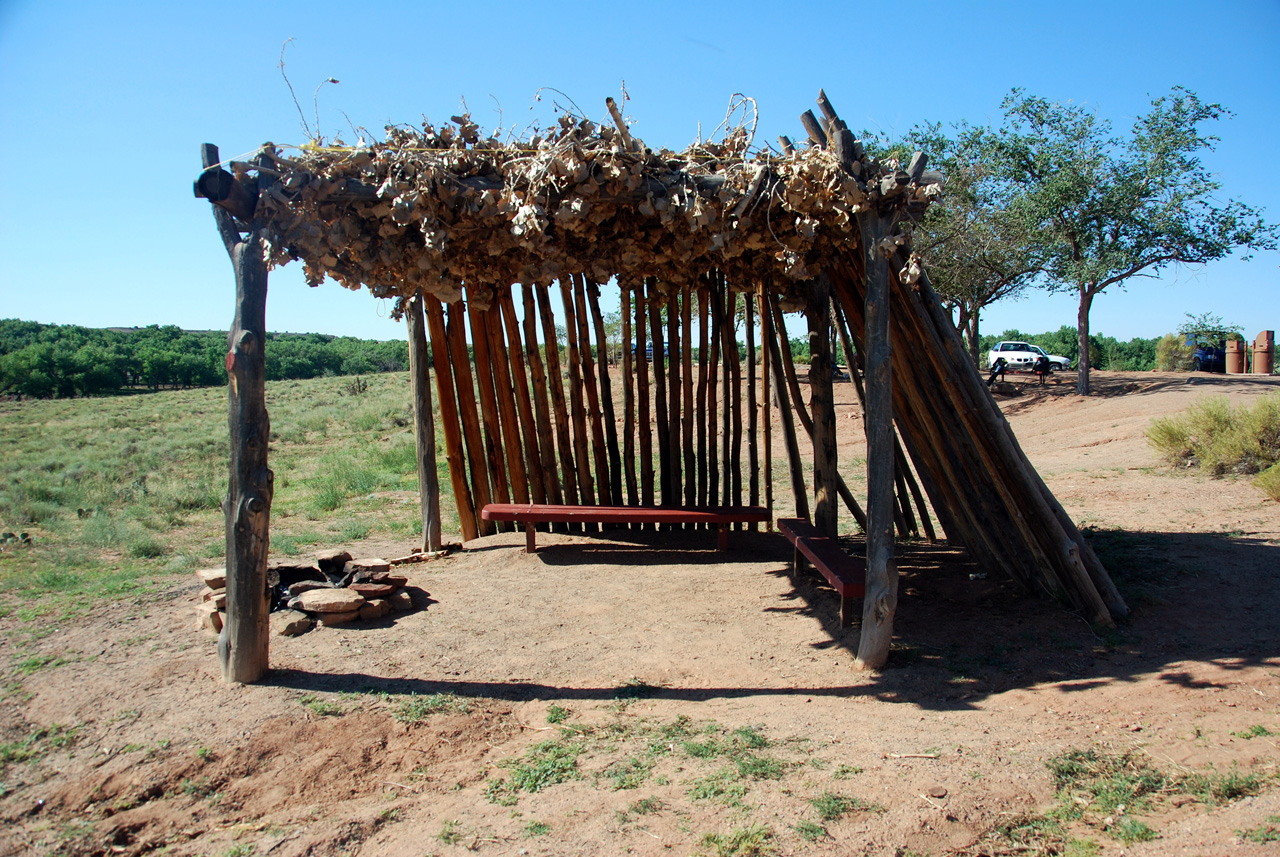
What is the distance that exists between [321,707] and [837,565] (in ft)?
10.5

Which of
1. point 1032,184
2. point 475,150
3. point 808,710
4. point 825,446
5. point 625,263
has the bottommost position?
point 808,710

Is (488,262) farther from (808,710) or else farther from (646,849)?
(646,849)

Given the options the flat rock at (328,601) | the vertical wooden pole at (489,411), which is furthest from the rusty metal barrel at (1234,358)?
the flat rock at (328,601)

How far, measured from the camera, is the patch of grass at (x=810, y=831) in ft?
8.72

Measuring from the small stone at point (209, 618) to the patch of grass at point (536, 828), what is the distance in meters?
3.15

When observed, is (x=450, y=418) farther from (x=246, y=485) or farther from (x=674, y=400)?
(x=246, y=485)

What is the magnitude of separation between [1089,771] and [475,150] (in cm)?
460

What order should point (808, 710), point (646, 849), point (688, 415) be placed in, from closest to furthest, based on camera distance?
point (646, 849), point (808, 710), point (688, 415)

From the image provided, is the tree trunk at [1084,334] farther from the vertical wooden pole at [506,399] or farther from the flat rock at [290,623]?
the flat rock at [290,623]

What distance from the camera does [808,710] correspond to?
12.7 ft

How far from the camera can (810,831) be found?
269cm

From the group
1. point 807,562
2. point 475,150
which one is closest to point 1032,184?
point 807,562

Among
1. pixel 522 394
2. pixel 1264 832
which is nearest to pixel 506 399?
pixel 522 394

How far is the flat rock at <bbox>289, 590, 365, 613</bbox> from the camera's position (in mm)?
5121
